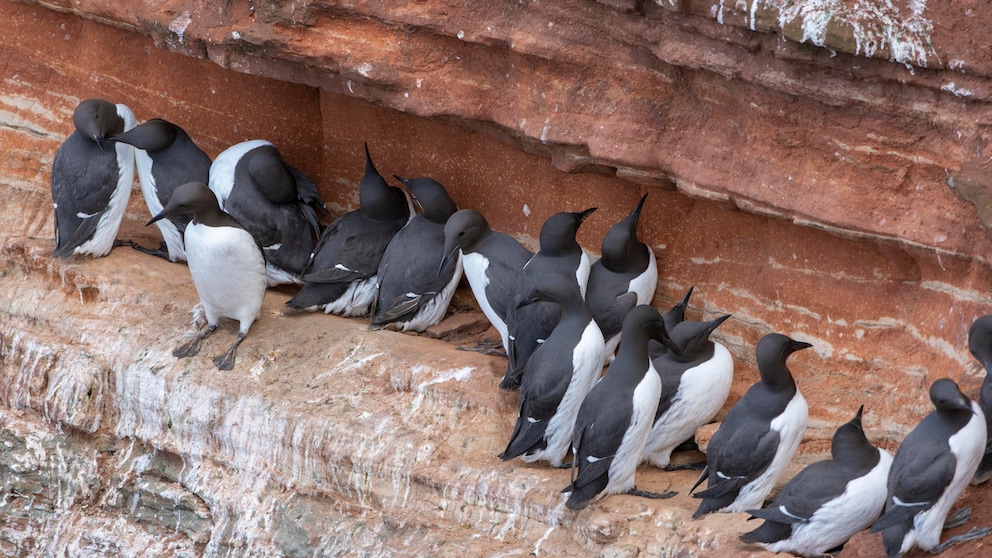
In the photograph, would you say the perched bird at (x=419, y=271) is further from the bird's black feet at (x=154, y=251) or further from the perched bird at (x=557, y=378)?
the bird's black feet at (x=154, y=251)

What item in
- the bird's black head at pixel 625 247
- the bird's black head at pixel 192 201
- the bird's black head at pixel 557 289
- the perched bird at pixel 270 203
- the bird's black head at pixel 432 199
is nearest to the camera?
the bird's black head at pixel 557 289

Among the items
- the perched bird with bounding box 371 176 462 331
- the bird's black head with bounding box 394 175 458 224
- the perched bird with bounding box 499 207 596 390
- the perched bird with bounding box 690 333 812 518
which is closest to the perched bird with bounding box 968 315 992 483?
the perched bird with bounding box 690 333 812 518

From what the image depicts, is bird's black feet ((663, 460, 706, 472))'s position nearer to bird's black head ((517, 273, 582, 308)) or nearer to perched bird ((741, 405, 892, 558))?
perched bird ((741, 405, 892, 558))

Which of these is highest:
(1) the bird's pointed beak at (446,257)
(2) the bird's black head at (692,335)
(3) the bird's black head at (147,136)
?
(2) the bird's black head at (692,335)

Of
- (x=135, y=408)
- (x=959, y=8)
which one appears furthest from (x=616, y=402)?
(x=135, y=408)

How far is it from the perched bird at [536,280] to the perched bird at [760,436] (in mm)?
1144

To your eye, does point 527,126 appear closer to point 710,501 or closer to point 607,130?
point 607,130

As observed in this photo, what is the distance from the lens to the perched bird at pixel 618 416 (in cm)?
575

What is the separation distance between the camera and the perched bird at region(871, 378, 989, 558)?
5160 mm

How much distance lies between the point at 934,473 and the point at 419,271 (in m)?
3.14

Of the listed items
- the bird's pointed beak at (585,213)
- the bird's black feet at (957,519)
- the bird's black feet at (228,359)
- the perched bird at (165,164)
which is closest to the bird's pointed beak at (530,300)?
the bird's pointed beak at (585,213)

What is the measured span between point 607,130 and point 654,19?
0.68 meters

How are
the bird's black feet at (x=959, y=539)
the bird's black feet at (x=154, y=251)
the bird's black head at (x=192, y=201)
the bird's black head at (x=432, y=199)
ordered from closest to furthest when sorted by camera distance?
the bird's black feet at (x=959, y=539) < the bird's black head at (x=192, y=201) < the bird's black head at (x=432, y=199) < the bird's black feet at (x=154, y=251)

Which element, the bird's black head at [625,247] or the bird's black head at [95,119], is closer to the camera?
the bird's black head at [625,247]
